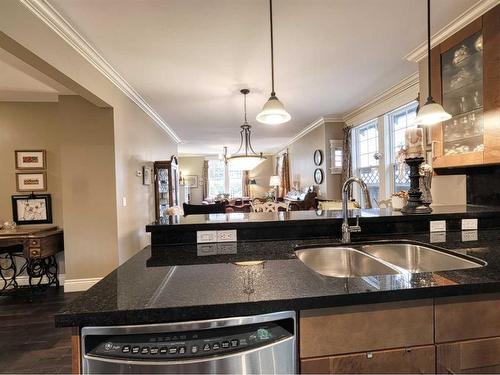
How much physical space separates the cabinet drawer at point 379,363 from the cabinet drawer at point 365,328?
2 centimetres

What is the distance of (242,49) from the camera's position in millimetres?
2590

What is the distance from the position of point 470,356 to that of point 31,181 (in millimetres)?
4538

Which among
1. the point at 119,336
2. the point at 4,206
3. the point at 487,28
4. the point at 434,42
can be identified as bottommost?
the point at 119,336

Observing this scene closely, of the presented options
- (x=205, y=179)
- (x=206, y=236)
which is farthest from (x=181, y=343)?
(x=205, y=179)

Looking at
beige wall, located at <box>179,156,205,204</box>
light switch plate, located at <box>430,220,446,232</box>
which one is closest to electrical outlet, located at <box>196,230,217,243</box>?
light switch plate, located at <box>430,220,446,232</box>

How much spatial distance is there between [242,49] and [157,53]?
0.84 metres

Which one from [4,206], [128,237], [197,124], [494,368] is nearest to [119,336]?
[494,368]

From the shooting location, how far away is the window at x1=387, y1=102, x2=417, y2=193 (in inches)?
147

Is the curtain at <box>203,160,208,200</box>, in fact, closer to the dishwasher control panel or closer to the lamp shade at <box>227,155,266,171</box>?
the lamp shade at <box>227,155,266,171</box>

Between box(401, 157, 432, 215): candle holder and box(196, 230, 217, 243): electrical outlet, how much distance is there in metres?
1.27

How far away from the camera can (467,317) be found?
0.92 meters

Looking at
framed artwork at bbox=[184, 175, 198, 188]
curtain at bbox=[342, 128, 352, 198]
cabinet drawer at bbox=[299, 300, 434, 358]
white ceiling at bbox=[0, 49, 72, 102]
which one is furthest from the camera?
framed artwork at bbox=[184, 175, 198, 188]

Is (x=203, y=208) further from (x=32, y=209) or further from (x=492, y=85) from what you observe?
(x=492, y=85)

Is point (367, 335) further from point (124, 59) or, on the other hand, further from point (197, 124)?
point (197, 124)
